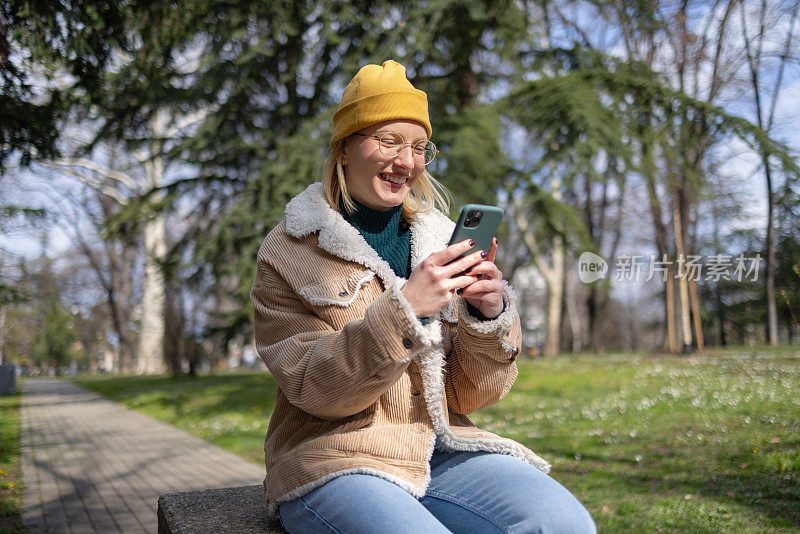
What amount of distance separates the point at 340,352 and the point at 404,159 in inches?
29.4

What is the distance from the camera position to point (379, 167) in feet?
7.48

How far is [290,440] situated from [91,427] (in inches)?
381

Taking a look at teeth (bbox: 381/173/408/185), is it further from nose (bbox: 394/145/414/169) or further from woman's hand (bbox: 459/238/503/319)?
woman's hand (bbox: 459/238/503/319)

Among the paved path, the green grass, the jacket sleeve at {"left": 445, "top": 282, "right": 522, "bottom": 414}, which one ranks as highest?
the jacket sleeve at {"left": 445, "top": 282, "right": 522, "bottom": 414}

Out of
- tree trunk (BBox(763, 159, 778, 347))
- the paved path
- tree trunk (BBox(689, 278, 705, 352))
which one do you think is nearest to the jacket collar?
the paved path

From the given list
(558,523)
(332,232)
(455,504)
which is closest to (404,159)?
(332,232)

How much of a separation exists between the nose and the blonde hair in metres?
0.16

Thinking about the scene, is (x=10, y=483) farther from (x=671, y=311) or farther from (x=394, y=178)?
(x=671, y=311)

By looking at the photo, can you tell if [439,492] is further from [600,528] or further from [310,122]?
[310,122]

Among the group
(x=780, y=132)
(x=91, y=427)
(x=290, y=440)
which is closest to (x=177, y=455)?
(x=91, y=427)

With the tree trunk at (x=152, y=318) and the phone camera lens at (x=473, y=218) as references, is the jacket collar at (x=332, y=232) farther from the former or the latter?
the tree trunk at (x=152, y=318)

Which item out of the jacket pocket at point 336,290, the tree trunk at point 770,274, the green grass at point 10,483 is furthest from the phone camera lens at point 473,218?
the tree trunk at point 770,274

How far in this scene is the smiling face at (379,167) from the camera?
2279 millimetres

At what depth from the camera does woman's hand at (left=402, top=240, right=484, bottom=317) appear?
1.85 m
